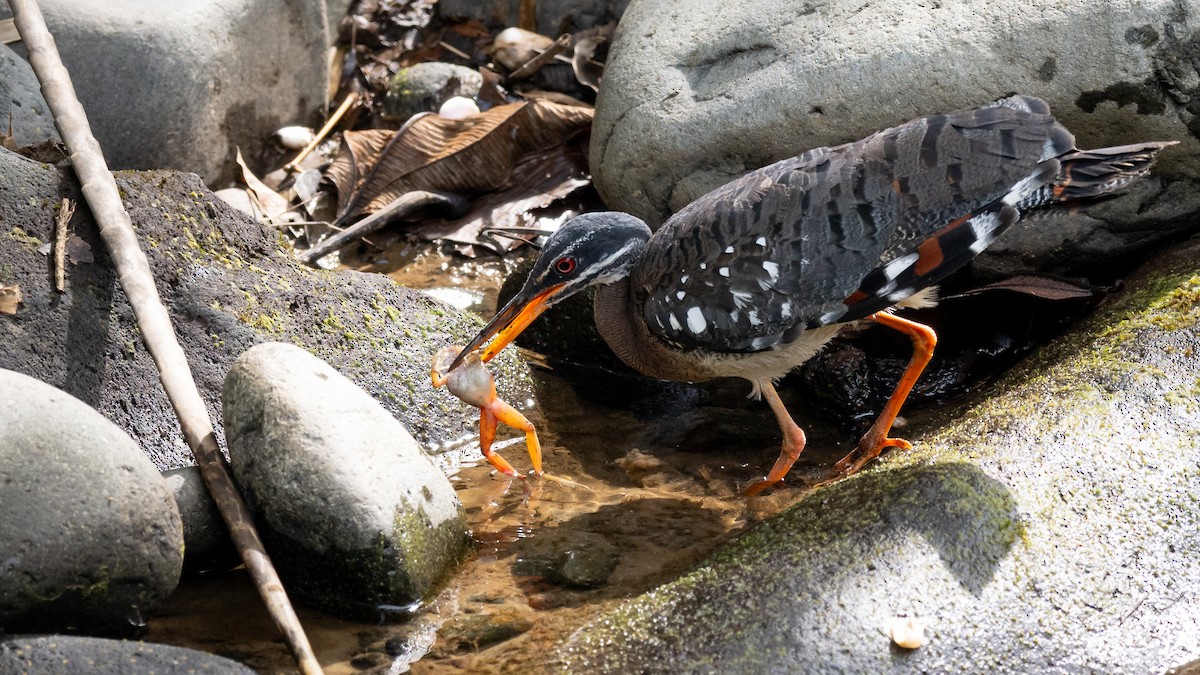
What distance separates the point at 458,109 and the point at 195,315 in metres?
3.33

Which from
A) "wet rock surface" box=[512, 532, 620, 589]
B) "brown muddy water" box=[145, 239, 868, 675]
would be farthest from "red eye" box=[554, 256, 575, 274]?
"wet rock surface" box=[512, 532, 620, 589]

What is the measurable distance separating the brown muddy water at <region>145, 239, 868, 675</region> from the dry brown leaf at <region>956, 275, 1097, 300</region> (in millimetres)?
1128

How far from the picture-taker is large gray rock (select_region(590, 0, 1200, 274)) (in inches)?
231

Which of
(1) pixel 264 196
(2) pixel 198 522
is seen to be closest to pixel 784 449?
(2) pixel 198 522

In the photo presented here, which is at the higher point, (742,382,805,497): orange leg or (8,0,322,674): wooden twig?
(8,0,322,674): wooden twig

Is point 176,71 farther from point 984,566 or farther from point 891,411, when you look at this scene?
point 984,566

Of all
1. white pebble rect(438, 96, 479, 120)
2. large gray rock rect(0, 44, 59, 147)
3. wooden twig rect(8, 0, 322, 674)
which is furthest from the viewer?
white pebble rect(438, 96, 479, 120)

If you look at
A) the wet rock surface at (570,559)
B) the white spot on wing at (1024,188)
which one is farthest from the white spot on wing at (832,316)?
the wet rock surface at (570,559)

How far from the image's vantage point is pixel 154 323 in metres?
5.05

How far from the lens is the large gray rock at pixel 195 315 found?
5.32 meters

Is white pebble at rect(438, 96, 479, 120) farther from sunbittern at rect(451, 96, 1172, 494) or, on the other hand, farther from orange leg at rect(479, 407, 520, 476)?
orange leg at rect(479, 407, 520, 476)

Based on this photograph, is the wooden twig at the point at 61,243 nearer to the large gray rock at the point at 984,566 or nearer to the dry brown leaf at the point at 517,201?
the large gray rock at the point at 984,566

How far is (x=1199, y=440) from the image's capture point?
4828 mm

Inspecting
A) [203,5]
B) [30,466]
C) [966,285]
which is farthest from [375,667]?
[203,5]
